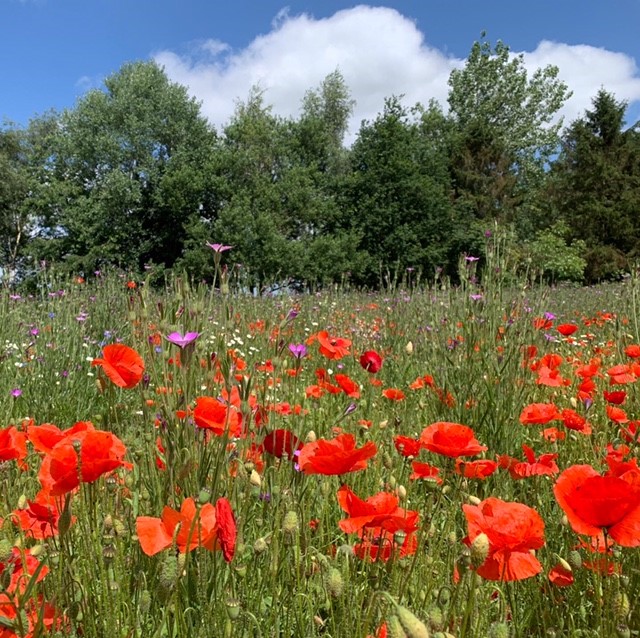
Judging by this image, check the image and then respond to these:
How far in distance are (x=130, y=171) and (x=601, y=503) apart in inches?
991

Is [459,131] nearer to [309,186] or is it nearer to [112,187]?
[309,186]

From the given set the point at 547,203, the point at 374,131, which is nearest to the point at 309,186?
the point at 374,131

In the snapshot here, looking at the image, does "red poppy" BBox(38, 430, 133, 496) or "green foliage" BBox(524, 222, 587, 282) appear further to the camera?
"green foliage" BBox(524, 222, 587, 282)

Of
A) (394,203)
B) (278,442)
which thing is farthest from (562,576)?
(394,203)

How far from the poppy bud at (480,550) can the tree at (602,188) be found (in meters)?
25.5

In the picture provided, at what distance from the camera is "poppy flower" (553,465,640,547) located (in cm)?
86

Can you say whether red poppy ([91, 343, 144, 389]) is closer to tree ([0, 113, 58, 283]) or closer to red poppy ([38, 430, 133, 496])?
red poppy ([38, 430, 133, 496])

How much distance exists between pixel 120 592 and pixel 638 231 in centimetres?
2860

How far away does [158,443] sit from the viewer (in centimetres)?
165

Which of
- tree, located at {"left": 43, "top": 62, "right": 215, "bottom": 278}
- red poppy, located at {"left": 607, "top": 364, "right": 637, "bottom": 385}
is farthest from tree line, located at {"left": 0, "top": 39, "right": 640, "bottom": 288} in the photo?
red poppy, located at {"left": 607, "top": 364, "right": 637, "bottom": 385}

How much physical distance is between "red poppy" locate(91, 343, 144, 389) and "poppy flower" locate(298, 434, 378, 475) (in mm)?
526

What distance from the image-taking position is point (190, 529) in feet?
3.00

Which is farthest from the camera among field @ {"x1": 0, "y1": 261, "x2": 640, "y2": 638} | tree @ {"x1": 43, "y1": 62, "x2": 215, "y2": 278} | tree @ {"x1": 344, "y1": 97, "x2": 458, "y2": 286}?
tree @ {"x1": 344, "y1": 97, "x2": 458, "y2": 286}

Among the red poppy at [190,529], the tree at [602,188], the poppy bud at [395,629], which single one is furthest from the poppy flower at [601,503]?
the tree at [602,188]
